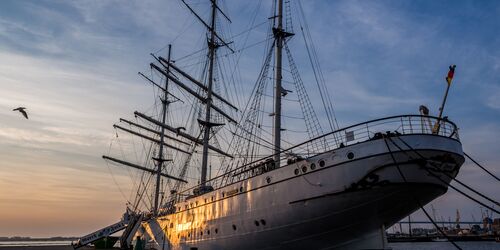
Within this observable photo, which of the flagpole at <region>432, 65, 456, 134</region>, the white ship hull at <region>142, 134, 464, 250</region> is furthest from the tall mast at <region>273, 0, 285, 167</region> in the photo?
the flagpole at <region>432, 65, 456, 134</region>

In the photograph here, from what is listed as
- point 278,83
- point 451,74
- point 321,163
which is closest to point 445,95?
point 451,74

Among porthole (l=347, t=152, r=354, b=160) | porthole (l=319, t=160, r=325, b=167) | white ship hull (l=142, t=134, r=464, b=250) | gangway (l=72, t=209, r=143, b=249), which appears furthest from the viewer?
gangway (l=72, t=209, r=143, b=249)

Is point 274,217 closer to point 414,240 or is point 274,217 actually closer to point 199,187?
point 199,187

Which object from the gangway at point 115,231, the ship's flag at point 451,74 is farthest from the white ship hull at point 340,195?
the gangway at point 115,231

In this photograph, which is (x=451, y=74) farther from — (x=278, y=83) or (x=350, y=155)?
(x=278, y=83)

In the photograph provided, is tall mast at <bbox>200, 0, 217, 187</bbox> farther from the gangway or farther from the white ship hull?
the white ship hull

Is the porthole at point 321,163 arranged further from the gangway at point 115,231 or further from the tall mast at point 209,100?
the gangway at point 115,231

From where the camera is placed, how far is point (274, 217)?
15.9 m

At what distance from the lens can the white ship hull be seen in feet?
44.1

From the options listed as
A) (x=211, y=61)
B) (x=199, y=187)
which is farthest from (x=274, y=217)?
(x=211, y=61)

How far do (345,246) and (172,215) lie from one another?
48.3 ft

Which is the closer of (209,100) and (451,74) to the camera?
(451,74)

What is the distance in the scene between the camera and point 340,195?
14.0 meters

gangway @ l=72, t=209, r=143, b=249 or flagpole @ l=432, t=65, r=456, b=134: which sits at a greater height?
flagpole @ l=432, t=65, r=456, b=134
